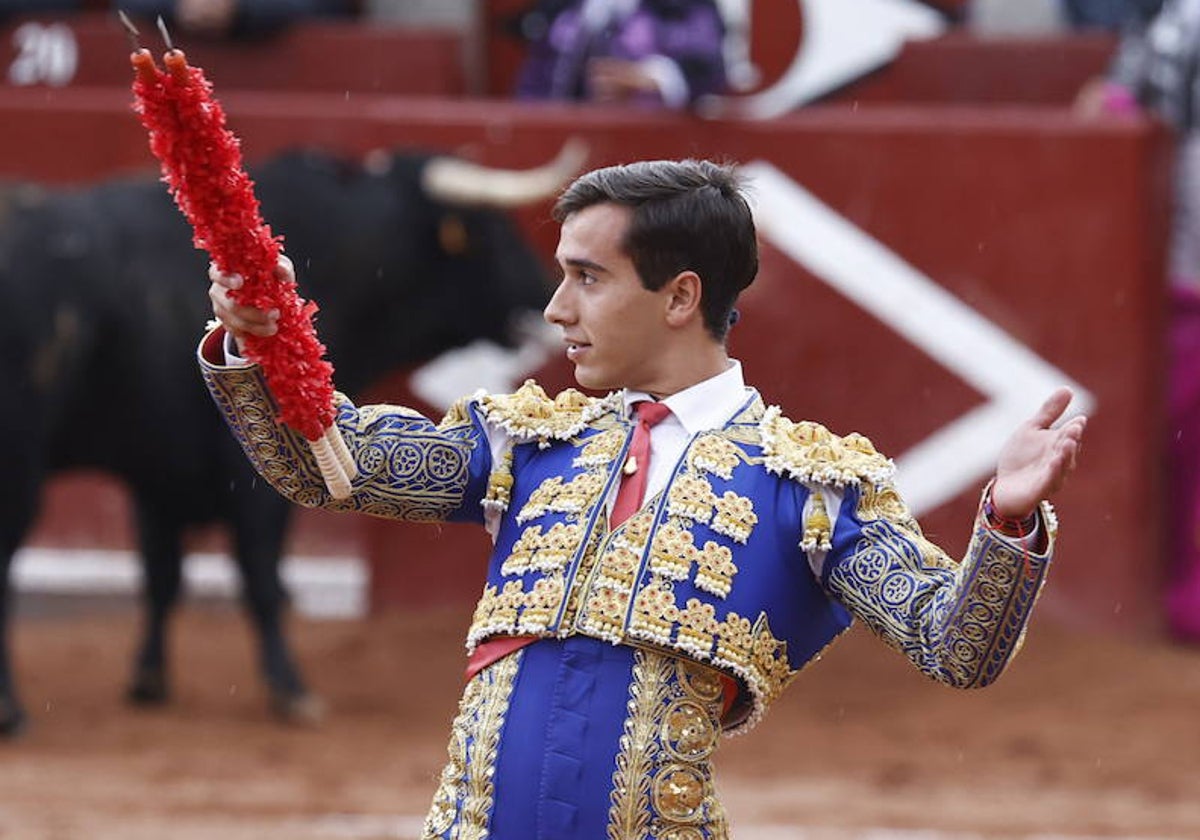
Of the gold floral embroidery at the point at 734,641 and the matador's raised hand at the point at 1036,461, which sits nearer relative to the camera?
the matador's raised hand at the point at 1036,461

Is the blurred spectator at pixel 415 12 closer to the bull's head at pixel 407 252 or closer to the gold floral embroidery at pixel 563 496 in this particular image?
the bull's head at pixel 407 252

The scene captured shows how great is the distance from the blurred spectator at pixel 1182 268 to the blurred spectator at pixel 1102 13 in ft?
2.09

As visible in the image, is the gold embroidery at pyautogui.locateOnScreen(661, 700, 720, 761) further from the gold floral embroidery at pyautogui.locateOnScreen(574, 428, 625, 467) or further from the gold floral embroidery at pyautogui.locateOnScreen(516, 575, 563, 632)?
the gold floral embroidery at pyautogui.locateOnScreen(574, 428, 625, 467)

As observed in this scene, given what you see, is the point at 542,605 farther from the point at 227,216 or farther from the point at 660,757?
the point at 227,216

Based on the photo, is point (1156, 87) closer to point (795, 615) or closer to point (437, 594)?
point (437, 594)

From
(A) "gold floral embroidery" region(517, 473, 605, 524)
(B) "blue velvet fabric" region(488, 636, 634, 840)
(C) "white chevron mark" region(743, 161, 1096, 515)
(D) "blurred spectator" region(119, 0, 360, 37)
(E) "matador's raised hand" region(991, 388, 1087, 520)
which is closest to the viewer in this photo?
(E) "matador's raised hand" region(991, 388, 1087, 520)

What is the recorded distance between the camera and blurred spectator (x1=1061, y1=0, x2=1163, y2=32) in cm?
905

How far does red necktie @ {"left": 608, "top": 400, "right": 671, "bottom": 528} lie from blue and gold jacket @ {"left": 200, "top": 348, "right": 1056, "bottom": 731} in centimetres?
2

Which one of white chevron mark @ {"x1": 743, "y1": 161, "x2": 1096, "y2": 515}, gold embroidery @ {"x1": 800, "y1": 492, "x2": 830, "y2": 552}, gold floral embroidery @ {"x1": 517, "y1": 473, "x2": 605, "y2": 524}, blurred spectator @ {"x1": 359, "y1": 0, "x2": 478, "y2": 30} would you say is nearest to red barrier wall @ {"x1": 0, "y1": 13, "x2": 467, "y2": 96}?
blurred spectator @ {"x1": 359, "y1": 0, "x2": 478, "y2": 30}

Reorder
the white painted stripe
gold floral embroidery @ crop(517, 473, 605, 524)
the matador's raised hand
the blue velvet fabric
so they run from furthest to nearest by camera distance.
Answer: the white painted stripe < gold floral embroidery @ crop(517, 473, 605, 524) < the blue velvet fabric < the matador's raised hand

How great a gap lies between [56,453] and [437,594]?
1.69 metres

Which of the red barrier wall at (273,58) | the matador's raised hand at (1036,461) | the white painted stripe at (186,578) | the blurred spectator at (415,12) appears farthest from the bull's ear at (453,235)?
the matador's raised hand at (1036,461)

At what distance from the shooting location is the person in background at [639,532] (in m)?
2.74

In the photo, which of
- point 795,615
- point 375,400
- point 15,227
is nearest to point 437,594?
point 375,400
